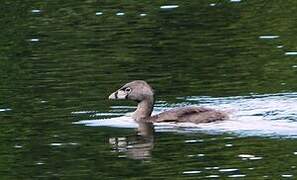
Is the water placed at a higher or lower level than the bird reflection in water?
higher

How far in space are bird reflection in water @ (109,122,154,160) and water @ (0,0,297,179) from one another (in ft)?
0.10

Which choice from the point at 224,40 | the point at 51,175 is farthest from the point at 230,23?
the point at 51,175

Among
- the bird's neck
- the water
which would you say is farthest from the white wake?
the bird's neck

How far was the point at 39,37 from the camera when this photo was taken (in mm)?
33406

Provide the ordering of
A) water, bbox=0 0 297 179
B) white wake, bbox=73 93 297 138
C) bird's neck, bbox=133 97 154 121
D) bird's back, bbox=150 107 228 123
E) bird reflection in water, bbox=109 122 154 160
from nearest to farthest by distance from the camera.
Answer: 1. water, bbox=0 0 297 179
2. bird reflection in water, bbox=109 122 154 160
3. white wake, bbox=73 93 297 138
4. bird's back, bbox=150 107 228 123
5. bird's neck, bbox=133 97 154 121

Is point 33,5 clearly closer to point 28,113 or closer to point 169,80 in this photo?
point 169,80

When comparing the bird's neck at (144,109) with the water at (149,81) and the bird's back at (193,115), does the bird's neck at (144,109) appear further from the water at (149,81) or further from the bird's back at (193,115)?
the bird's back at (193,115)

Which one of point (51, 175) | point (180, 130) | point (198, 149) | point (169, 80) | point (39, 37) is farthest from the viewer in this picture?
point (39, 37)

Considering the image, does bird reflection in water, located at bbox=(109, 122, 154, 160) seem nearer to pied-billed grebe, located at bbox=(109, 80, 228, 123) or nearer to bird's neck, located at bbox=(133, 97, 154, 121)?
pied-billed grebe, located at bbox=(109, 80, 228, 123)

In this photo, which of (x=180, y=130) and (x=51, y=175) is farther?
(x=180, y=130)

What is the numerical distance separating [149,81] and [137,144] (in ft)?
17.8

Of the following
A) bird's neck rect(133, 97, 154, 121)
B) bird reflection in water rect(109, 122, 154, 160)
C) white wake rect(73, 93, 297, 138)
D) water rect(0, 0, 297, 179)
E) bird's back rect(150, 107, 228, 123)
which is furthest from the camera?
bird's neck rect(133, 97, 154, 121)

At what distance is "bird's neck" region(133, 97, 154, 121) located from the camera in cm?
2399

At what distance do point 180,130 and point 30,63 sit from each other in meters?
7.80
